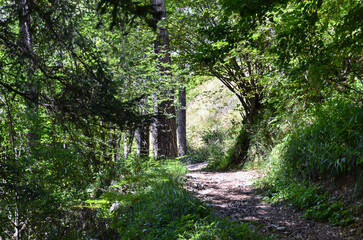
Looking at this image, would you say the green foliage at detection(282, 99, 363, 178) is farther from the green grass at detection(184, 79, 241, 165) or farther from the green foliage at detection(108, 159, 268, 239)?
the green grass at detection(184, 79, 241, 165)

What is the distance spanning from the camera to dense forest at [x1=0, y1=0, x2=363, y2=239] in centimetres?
392

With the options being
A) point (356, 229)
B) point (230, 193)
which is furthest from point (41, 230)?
point (356, 229)

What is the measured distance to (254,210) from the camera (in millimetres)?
5391

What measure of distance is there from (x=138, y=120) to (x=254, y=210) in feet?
9.21

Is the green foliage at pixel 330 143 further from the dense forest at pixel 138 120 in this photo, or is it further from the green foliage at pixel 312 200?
the green foliage at pixel 312 200

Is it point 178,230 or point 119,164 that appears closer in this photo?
point 178,230

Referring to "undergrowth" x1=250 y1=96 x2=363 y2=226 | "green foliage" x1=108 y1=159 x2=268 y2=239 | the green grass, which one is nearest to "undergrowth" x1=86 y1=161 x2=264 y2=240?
"green foliage" x1=108 y1=159 x2=268 y2=239

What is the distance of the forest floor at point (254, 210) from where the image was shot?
13.3 feet

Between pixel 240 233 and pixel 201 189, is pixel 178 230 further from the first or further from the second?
pixel 201 189

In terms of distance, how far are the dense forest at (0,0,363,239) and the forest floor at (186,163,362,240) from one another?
172 millimetres

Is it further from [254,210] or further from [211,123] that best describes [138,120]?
[211,123]

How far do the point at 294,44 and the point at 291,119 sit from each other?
3664 millimetres

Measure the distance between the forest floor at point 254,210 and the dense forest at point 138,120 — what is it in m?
0.17

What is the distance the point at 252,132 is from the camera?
9.62m
